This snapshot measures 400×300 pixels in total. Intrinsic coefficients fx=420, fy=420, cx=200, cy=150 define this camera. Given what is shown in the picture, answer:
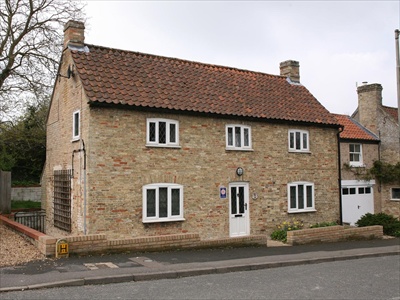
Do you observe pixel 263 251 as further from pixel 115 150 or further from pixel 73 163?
pixel 73 163

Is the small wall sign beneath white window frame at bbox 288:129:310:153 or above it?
beneath

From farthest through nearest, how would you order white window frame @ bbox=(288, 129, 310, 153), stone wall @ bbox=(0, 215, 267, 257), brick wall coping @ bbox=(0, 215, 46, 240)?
white window frame @ bbox=(288, 129, 310, 153)
brick wall coping @ bbox=(0, 215, 46, 240)
stone wall @ bbox=(0, 215, 267, 257)

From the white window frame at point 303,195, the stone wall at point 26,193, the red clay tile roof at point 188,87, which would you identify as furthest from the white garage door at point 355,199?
the stone wall at point 26,193

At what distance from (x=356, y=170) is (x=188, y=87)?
13.0m

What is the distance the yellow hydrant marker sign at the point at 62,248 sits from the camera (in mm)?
11562

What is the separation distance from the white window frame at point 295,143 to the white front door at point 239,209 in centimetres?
323

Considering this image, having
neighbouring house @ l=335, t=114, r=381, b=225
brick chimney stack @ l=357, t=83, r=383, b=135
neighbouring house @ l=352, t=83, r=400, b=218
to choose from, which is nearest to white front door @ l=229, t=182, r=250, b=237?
neighbouring house @ l=335, t=114, r=381, b=225

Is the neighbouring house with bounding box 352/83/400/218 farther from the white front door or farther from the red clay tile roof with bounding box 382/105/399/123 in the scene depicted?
the white front door

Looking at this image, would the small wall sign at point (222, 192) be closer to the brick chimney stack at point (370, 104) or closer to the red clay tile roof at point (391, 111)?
the brick chimney stack at point (370, 104)

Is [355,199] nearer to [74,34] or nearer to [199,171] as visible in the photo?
[199,171]

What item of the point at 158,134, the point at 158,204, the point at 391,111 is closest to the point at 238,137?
the point at 158,134

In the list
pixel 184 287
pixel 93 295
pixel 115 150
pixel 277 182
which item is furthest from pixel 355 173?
pixel 93 295

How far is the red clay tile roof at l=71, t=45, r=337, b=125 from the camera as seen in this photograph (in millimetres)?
15422

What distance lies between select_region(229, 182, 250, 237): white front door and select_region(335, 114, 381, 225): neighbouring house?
908cm
